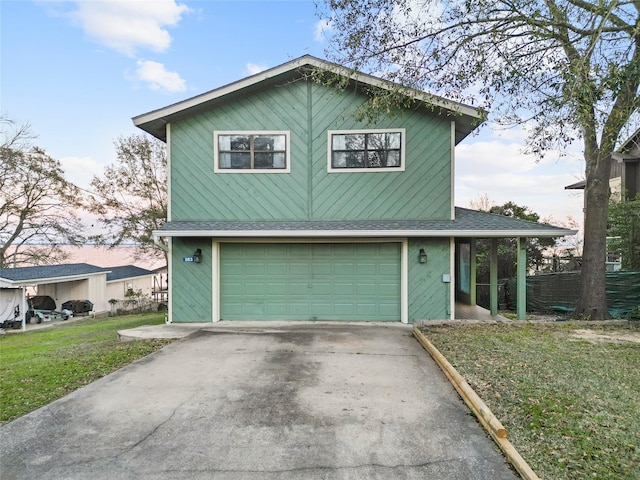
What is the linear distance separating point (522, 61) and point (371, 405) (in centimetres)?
692

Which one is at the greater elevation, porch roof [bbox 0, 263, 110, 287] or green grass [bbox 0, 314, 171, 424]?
porch roof [bbox 0, 263, 110, 287]

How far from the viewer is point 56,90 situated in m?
13.3

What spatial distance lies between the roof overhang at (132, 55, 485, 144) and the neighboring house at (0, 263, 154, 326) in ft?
40.4

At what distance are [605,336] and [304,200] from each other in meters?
6.88

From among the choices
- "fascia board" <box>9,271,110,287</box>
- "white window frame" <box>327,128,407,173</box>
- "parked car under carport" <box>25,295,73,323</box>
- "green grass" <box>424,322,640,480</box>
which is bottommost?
"parked car under carport" <box>25,295,73,323</box>

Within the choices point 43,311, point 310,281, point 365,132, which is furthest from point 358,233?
point 43,311

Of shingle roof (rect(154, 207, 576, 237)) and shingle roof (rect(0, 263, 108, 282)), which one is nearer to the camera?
shingle roof (rect(154, 207, 576, 237))

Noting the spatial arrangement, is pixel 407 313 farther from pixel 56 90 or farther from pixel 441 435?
pixel 56 90

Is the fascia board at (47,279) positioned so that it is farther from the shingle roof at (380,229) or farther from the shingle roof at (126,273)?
the shingle roof at (380,229)

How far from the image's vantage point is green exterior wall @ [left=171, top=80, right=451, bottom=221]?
8633mm

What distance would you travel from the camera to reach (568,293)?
450 inches

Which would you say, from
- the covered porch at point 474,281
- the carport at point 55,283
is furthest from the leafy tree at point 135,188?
the covered porch at point 474,281

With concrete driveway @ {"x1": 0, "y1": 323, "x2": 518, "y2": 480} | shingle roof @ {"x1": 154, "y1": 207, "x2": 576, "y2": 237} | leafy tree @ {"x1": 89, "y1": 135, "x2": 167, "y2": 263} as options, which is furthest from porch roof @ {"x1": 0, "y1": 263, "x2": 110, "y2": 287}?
concrete driveway @ {"x1": 0, "y1": 323, "x2": 518, "y2": 480}

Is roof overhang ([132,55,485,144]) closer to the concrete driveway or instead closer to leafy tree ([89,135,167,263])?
the concrete driveway
